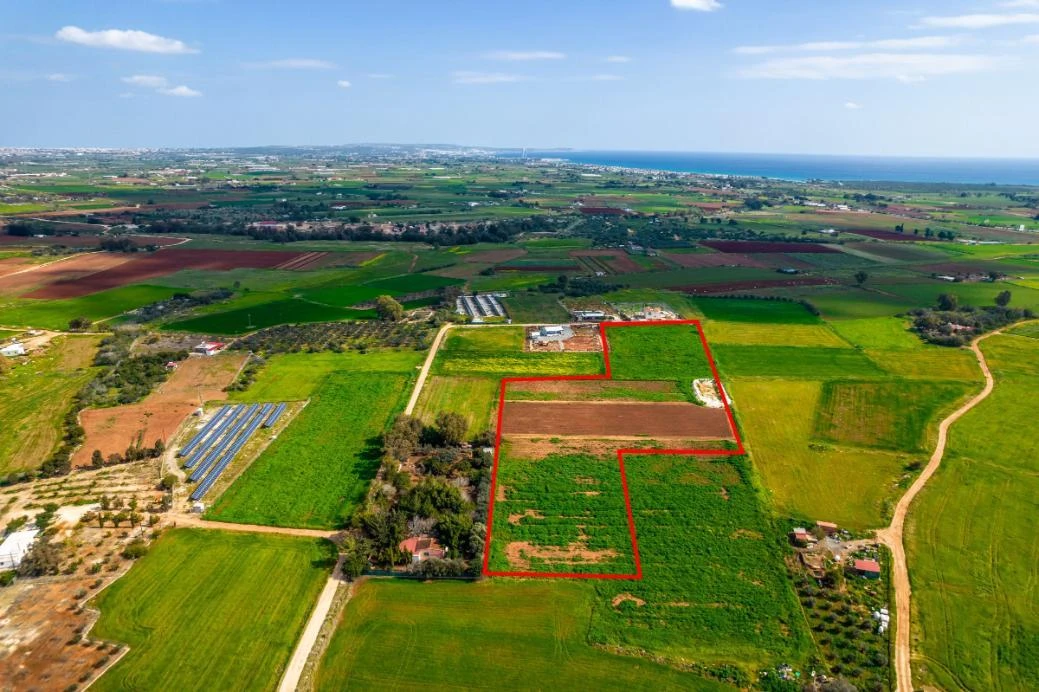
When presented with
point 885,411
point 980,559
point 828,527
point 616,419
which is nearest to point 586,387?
point 616,419

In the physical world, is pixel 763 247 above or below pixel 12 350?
above

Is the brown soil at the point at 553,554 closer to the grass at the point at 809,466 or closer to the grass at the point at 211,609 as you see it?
the grass at the point at 211,609

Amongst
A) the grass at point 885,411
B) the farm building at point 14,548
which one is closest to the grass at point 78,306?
the farm building at point 14,548

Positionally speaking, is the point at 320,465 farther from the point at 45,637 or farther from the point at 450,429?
the point at 45,637

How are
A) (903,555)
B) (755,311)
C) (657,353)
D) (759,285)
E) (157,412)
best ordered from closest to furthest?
(903,555) < (157,412) < (657,353) < (755,311) < (759,285)

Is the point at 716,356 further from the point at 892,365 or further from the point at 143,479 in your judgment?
the point at 143,479

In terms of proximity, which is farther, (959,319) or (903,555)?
(959,319)

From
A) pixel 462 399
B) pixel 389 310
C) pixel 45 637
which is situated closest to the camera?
pixel 45 637
